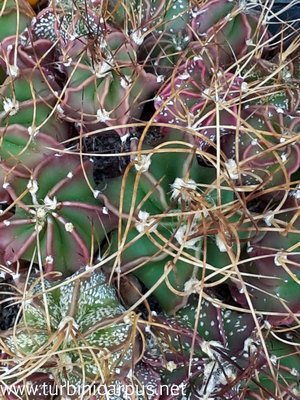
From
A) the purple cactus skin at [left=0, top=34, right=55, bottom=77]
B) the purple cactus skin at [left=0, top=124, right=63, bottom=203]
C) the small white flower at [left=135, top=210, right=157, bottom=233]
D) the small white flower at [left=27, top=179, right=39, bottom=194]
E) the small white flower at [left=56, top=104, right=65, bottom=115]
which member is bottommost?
the small white flower at [left=135, top=210, right=157, bottom=233]

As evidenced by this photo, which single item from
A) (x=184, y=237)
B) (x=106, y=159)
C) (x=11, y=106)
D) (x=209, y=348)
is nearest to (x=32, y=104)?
(x=11, y=106)

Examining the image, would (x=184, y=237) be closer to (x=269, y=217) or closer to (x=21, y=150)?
(x=269, y=217)

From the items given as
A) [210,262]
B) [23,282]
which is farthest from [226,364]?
[23,282]

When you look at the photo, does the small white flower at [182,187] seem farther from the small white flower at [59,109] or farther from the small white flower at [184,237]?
the small white flower at [59,109]

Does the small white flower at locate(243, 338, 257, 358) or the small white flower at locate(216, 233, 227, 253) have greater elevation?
the small white flower at locate(216, 233, 227, 253)

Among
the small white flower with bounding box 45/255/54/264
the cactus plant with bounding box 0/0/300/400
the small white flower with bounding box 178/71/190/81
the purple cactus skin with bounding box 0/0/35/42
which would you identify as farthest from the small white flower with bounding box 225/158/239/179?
the purple cactus skin with bounding box 0/0/35/42

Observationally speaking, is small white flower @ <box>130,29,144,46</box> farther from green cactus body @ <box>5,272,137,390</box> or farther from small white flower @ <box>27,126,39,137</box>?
green cactus body @ <box>5,272,137,390</box>

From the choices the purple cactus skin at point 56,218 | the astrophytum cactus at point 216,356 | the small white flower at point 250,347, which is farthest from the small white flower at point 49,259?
the small white flower at point 250,347
